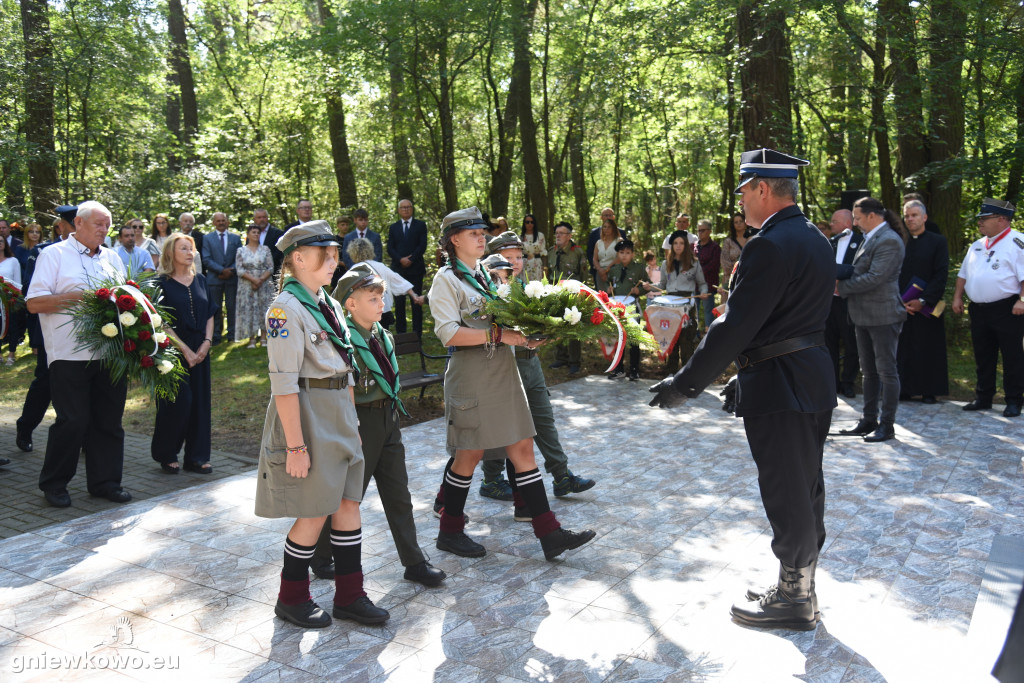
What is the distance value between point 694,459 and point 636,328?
2.71 m

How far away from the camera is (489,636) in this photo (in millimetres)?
4199

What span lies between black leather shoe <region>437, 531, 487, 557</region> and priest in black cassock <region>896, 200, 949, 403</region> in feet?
22.2

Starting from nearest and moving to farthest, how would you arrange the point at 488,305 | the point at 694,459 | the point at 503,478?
the point at 488,305
the point at 503,478
the point at 694,459

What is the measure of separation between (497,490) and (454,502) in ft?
3.98

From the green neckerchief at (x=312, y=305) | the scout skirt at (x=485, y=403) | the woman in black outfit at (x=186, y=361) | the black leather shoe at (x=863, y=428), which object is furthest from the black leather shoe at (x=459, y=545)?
the black leather shoe at (x=863, y=428)

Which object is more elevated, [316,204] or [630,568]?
[316,204]

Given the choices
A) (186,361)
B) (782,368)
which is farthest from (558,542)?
(186,361)

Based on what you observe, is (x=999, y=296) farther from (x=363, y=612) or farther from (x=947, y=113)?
(x=363, y=612)

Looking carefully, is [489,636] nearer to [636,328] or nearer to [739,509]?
[636,328]

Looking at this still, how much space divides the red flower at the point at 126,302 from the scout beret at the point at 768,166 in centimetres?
457

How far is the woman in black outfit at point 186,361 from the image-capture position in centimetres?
717

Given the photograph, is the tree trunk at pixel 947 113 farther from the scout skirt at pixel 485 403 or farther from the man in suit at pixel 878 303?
the scout skirt at pixel 485 403

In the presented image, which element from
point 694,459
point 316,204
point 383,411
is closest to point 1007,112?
point 694,459

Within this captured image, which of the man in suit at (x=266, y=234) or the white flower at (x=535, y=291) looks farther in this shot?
the man in suit at (x=266, y=234)
